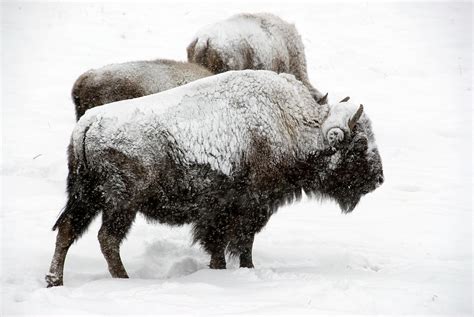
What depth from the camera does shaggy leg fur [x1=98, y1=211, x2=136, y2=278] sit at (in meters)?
4.89

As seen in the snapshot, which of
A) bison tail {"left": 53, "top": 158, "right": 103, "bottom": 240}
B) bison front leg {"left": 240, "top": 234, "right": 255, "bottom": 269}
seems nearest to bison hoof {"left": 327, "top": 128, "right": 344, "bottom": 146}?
bison front leg {"left": 240, "top": 234, "right": 255, "bottom": 269}

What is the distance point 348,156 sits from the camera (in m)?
5.43

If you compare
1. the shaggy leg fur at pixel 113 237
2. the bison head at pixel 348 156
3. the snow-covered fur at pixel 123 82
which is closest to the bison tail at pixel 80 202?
the shaggy leg fur at pixel 113 237

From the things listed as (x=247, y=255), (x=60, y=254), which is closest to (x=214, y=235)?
(x=247, y=255)

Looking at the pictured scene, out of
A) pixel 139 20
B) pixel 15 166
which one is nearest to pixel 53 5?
pixel 139 20

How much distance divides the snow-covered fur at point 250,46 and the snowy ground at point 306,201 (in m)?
2.20

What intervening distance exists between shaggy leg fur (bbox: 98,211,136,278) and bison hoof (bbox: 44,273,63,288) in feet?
1.27

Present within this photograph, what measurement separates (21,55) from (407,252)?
10.5m

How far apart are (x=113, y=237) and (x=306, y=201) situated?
139 inches

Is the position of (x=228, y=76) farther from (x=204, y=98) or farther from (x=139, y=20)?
(x=139, y=20)

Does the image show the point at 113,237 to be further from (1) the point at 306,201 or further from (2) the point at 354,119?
(1) the point at 306,201

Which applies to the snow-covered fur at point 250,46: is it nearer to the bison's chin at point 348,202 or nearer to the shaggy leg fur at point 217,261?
the bison's chin at point 348,202

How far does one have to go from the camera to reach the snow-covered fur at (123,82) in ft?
24.8

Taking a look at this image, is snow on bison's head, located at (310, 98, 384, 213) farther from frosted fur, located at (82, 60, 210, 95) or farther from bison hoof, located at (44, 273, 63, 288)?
frosted fur, located at (82, 60, 210, 95)
